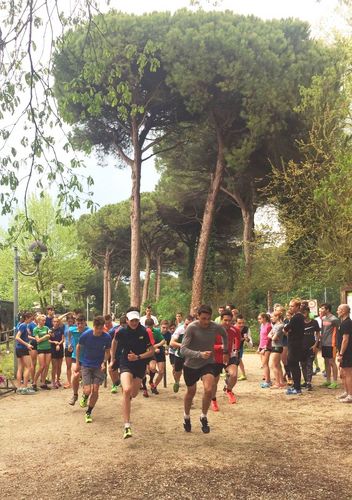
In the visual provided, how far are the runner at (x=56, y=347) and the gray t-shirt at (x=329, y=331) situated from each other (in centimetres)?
612

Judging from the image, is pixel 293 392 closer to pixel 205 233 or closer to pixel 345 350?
pixel 345 350

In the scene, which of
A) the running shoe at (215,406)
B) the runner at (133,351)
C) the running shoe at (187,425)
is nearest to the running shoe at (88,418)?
the runner at (133,351)

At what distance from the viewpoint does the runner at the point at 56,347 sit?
41.3 feet

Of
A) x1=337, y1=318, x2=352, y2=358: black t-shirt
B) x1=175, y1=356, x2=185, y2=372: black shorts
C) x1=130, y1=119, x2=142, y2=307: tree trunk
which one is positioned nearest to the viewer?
x1=337, y1=318, x2=352, y2=358: black t-shirt

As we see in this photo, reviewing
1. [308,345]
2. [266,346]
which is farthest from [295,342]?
[266,346]

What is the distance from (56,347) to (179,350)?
4.49 metres

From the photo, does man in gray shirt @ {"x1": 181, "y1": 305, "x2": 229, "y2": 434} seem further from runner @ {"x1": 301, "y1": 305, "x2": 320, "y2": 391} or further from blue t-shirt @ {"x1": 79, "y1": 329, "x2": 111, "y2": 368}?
runner @ {"x1": 301, "y1": 305, "x2": 320, "y2": 391}

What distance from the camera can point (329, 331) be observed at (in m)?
11.6

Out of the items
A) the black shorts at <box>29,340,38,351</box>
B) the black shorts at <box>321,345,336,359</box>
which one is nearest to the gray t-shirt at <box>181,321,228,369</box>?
the black shorts at <box>321,345,336,359</box>

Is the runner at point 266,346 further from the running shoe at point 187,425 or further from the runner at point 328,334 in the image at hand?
the running shoe at point 187,425

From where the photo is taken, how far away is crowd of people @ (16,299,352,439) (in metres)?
7.58

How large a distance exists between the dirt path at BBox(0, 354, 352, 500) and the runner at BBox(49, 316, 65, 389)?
2.58m

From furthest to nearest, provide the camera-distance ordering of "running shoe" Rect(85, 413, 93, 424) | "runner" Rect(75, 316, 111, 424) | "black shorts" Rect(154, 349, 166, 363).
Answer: "black shorts" Rect(154, 349, 166, 363) → "runner" Rect(75, 316, 111, 424) → "running shoe" Rect(85, 413, 93, 424)

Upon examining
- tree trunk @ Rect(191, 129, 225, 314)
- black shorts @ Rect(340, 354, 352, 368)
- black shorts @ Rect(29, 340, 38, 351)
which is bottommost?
black shorts @ Rect(340, 354, 352, 368)
